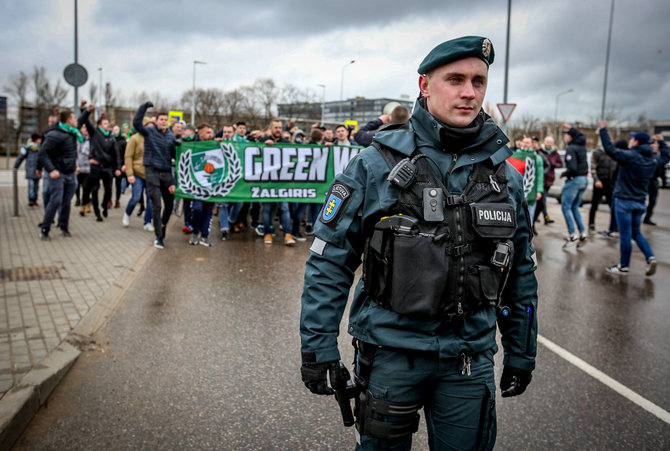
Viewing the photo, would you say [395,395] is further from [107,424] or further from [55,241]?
[55,241]

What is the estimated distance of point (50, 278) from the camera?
20.5 ft

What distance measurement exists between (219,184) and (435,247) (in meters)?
8.43

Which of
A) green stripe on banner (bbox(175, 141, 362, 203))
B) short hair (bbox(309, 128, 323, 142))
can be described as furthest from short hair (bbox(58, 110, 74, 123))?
short hair (bbox(309, 128, 323, 142))

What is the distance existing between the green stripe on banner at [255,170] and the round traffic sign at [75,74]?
6001mm

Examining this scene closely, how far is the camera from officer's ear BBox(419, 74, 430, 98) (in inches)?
88.5

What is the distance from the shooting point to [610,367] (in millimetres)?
4406

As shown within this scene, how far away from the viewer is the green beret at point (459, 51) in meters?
2.09

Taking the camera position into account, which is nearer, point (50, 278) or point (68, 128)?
point (50, 278)

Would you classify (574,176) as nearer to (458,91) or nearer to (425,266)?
(458,91)

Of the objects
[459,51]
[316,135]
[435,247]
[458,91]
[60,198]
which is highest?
[316,135]

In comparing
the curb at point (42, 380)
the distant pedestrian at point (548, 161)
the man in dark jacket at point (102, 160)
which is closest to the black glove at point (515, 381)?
the curb at point (42, 380)

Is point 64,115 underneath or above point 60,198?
above

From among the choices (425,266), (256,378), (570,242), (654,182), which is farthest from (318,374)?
(654,182)

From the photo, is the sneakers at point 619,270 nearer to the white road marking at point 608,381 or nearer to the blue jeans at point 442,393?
the white road marking at point 608,381
